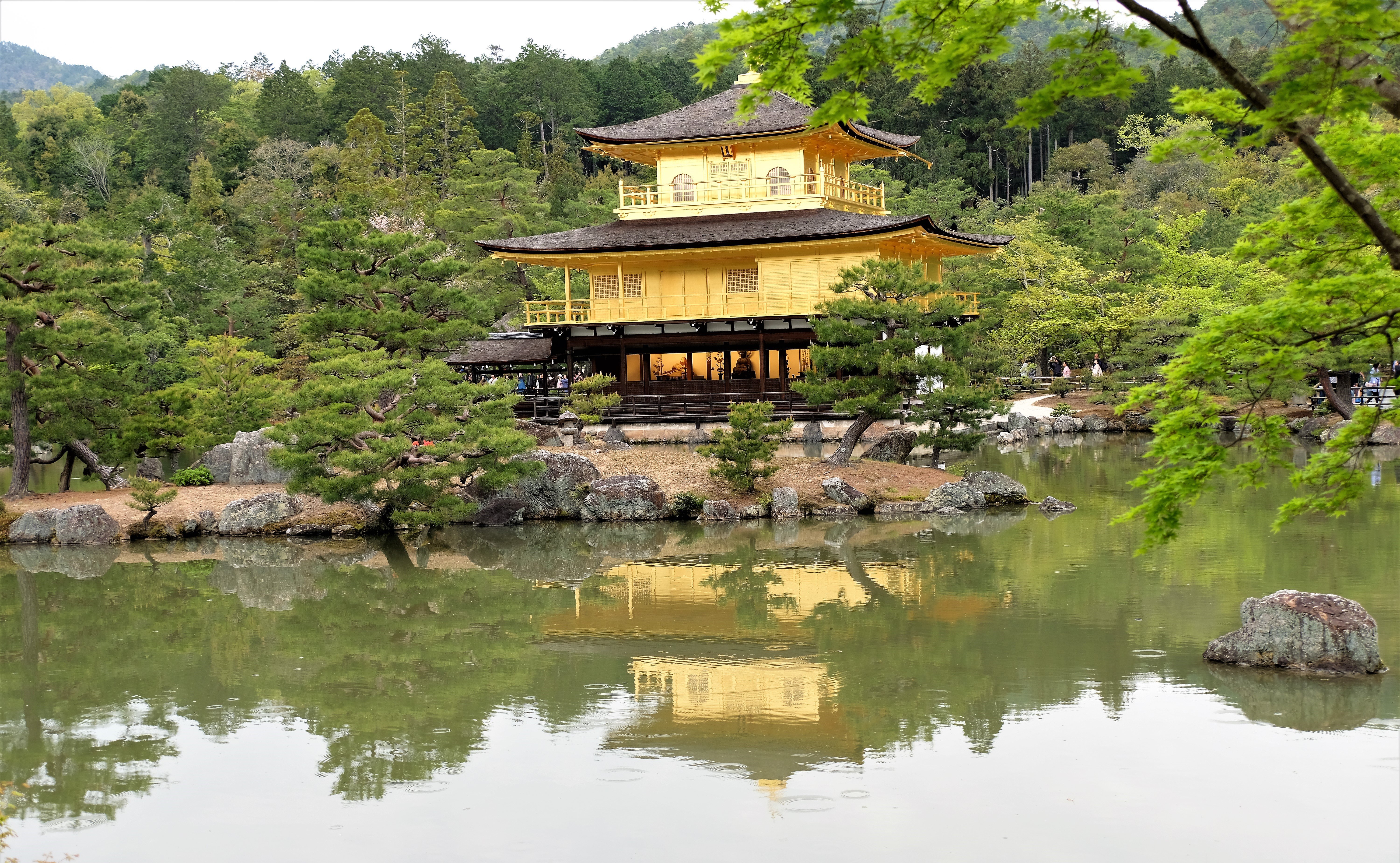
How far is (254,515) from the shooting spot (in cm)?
2091

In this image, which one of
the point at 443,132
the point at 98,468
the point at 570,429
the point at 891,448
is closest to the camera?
the point at 98,468

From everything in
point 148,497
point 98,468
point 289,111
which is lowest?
point 148,497

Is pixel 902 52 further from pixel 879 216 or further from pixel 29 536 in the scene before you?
pixel 879 216

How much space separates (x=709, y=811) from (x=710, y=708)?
2.36 m

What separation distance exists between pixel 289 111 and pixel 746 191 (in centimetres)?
4167

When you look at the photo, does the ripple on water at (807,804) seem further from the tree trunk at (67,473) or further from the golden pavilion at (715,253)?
the golden pavilion at (715,253)

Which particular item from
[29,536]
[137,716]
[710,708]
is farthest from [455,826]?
[29,536]

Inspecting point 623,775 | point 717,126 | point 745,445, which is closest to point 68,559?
point 745,445

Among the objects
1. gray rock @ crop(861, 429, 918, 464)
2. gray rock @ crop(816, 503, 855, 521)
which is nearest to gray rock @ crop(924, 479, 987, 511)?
gray rock @ crop(816, 503, 855, 521)

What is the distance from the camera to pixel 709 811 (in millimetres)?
7332

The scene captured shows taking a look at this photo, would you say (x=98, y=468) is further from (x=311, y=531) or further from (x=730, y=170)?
(x=730, y=170)

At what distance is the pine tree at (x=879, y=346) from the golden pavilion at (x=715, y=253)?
6023 millimetres

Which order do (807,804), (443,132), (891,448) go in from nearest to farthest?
(807,804), (891,448), (443,132)

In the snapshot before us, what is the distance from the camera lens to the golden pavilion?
29672 mm
